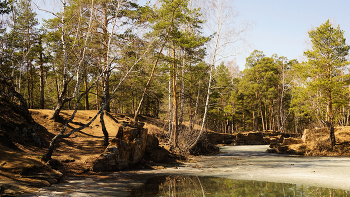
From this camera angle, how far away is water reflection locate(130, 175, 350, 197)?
6.70 metres

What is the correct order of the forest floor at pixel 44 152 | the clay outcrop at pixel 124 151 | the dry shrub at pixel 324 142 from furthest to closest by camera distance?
the dry shrub at pixel 324 142 < the clay outcrop at pixel 124 151 < the forest floor at pixel 44 152

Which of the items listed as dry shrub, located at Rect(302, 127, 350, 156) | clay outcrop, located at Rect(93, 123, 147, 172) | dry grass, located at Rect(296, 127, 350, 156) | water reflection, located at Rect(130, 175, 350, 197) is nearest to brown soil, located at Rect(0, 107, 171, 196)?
clay outcrop, located at Rect(93, 123, 147, 172)

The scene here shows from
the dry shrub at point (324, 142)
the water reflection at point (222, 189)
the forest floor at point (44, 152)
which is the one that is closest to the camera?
the water reflection at point (222, 189)

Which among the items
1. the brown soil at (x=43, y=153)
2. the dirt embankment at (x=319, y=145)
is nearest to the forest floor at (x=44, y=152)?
the brown soil at (x=43, y=153)

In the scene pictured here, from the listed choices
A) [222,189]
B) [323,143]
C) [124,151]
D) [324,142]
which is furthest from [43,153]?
[324,142]

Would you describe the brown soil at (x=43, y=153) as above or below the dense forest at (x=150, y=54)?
below

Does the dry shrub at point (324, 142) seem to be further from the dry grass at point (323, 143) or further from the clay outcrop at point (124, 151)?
the clay outcrop at point (124, 151)

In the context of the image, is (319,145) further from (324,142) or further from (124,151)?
(124,151)

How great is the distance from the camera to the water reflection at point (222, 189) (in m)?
6.70

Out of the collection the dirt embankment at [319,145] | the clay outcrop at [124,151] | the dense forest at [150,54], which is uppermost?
the dense forest at [150,54]

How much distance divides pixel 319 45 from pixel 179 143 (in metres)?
14.5

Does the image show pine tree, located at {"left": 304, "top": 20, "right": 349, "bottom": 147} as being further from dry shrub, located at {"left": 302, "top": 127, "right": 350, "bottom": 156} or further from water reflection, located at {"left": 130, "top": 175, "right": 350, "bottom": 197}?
water reflection, located at {"left": 130, "top": 175, "right": 350, "bottom": 197}

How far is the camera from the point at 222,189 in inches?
286

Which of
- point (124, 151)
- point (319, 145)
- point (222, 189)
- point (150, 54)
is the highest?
point (150, 54)
